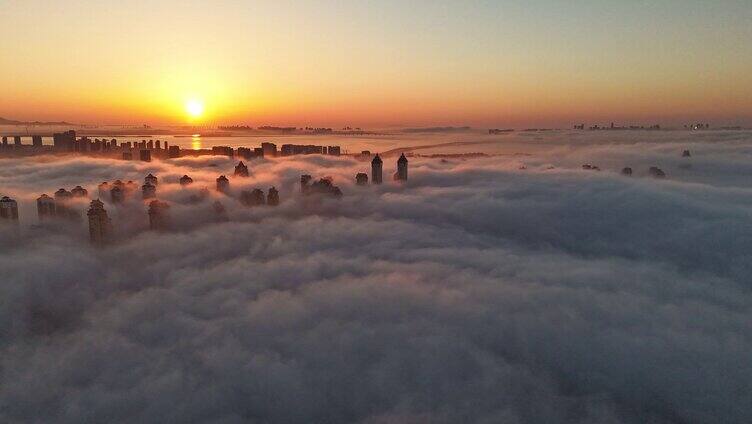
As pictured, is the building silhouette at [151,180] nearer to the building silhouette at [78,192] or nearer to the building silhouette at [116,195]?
the building silhouette at [116,195]

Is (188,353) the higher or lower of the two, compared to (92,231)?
lower

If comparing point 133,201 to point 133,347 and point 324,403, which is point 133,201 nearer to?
point 133,347

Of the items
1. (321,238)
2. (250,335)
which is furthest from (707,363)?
(321,238)

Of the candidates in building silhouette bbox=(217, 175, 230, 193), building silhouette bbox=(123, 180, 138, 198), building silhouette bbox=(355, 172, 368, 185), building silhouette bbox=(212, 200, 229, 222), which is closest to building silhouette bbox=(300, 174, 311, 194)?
building silhouette bbox=(355, 172, 368, 185)

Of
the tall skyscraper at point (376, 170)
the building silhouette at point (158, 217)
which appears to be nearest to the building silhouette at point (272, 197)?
the building silhouette at point (158, 217)

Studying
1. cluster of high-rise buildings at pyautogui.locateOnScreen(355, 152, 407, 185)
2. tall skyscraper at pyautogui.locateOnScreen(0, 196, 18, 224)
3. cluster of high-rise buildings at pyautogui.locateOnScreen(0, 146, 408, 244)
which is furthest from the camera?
cluster of high-rise buildings at pyautogui.locateOnScreen(355, 152, 407, 185)

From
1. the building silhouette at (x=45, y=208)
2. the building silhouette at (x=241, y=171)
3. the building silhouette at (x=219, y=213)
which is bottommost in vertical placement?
the building silhouette at (x=219, y=213)

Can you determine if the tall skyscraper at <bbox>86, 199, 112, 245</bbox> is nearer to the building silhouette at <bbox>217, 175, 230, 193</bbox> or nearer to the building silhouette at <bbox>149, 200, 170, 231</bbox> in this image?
the building silhouette at <bbox>149, 200, 170, 231</bbox>
